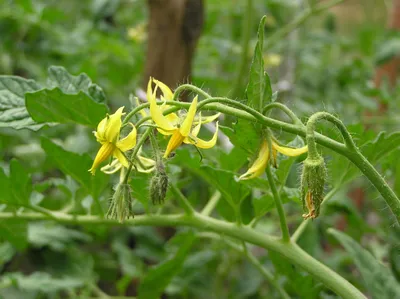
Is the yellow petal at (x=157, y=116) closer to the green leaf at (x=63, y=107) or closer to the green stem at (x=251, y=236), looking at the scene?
the green leaf at (x=63, y=107)

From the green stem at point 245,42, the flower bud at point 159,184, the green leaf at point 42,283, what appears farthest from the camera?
the green stem at point 245,42

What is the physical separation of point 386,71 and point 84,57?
1220 mm

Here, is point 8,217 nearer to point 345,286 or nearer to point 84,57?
point 345,286

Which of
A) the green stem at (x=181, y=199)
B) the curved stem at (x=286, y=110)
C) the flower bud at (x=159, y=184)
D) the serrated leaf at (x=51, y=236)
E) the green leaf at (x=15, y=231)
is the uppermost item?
the curved stem at (x=286, y=110)

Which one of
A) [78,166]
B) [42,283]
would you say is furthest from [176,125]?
[42,283]

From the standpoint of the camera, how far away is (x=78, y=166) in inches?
41.5

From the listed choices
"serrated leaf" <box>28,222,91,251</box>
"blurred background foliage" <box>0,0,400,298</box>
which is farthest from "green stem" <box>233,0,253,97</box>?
"serrated leaf" <box>28,222,91,251</box>

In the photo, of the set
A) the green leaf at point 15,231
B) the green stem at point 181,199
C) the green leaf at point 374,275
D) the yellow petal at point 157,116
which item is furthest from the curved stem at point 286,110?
the green leaf at point 15,231

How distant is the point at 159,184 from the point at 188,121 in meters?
0.11

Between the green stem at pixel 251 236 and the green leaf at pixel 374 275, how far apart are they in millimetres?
131

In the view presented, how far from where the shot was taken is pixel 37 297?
1.54m

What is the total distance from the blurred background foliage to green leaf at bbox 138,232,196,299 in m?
0.01

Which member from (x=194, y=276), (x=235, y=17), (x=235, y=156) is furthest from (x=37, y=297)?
(x=235, y=17)

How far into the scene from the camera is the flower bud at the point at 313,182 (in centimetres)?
76
